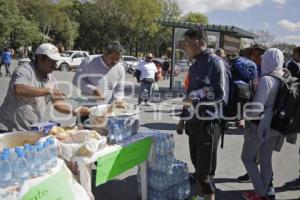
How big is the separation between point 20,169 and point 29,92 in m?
1.04

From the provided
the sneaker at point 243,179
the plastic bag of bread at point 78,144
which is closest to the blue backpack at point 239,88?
the sneaker at point 243,179

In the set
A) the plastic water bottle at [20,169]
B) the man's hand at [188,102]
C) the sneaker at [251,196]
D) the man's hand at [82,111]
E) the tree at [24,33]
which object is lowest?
the sneaker at [251,196]

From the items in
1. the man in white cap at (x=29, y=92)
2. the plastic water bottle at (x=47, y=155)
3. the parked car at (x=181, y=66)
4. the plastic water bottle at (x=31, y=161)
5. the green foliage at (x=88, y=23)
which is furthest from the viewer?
the green foliage at (x=88, y=23)

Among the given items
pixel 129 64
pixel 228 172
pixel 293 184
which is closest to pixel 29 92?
pixel 228 172

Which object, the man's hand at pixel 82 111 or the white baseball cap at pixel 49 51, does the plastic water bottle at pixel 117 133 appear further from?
the white baseball cap at pixel 49 51

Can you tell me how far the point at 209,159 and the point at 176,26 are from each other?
11.5m

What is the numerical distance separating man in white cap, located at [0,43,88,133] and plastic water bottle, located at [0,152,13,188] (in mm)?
1051

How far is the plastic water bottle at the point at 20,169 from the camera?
2.38 metres

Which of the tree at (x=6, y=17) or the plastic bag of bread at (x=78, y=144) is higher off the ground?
the tree at (x=6, y=17)

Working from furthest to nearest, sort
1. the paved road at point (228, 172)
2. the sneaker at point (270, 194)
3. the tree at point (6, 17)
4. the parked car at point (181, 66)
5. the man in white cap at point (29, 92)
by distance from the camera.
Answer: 1. the tree at point (6, 17)
2. the parked car at point (181, 66)
3. the paved road at point (228, 172)
4. the sneaker at point (270, 194)
5. the man in white cap at point (29, 92)

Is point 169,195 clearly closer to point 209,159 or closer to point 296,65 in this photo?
point 209,159

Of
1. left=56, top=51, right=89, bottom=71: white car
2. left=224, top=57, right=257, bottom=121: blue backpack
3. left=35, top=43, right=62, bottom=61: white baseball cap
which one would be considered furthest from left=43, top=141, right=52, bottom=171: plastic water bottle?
left=56, top=51, right=89, bottom=71: white car

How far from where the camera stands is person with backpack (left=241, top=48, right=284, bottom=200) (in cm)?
384

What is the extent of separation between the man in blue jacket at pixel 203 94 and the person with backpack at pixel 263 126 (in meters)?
0.48
